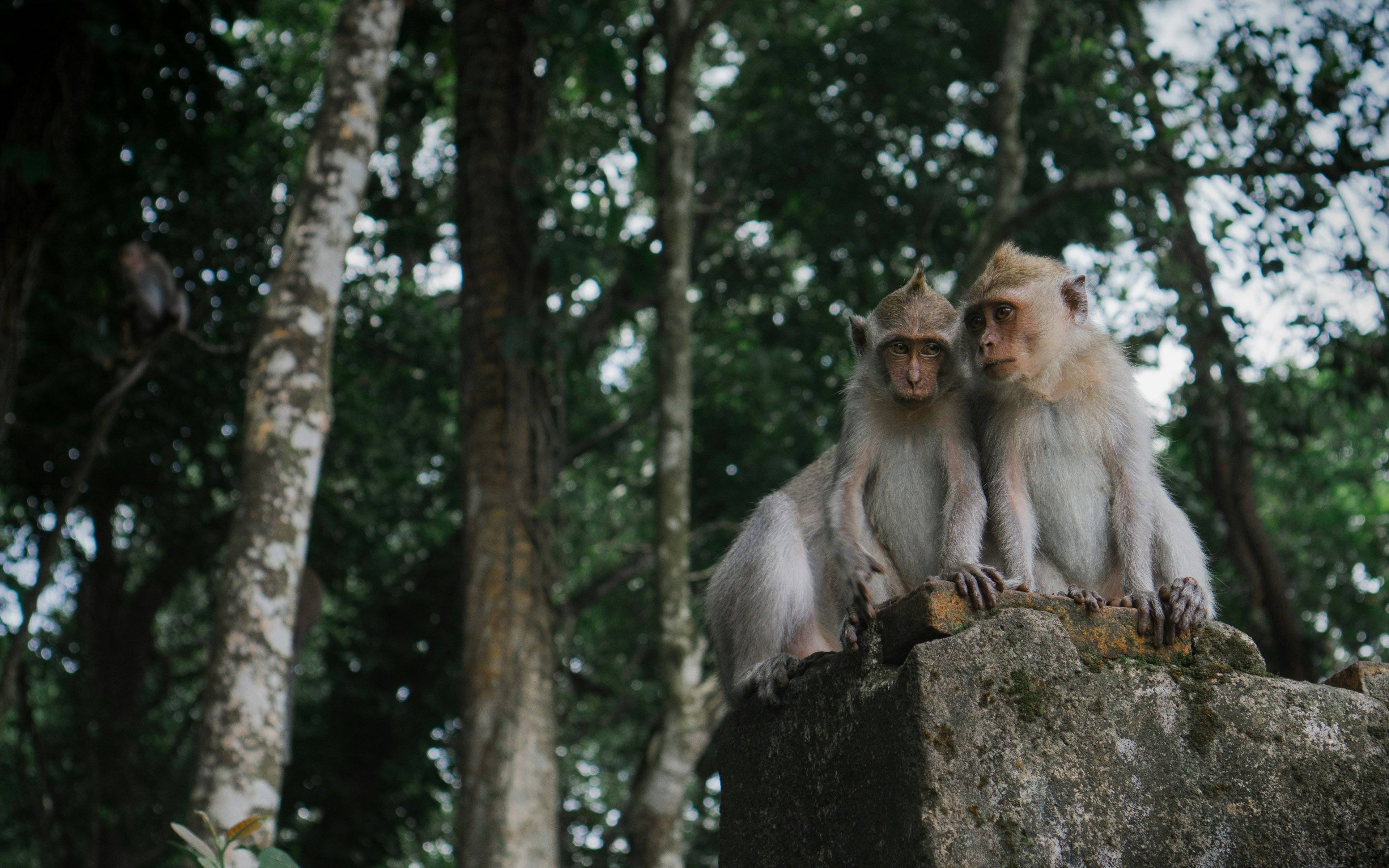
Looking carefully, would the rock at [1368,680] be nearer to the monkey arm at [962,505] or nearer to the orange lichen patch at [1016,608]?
the orange lichen patch at [1016,608]

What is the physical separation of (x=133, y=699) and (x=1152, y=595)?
480 inches

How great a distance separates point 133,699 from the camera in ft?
40.8

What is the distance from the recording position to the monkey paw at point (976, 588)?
101 inches

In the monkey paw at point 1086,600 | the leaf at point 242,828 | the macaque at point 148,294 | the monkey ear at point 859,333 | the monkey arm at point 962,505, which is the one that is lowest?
the leaf at point 242,828

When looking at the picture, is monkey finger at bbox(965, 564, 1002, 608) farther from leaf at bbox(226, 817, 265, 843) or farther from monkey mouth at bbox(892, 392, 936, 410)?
leaf at bbox(226, 817, 265, 843)

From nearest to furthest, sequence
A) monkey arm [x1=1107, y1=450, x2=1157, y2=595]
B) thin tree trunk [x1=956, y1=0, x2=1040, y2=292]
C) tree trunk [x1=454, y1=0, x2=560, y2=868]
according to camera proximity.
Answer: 1. monkey arm [x1=1107, y1=450, x2=1157, y2=595]
2. tree trunk [x1=454, y1=0, x2=560, y2=868]
3. thin tree trunk [x1=956, y1=0, x2=1040, y2=292]

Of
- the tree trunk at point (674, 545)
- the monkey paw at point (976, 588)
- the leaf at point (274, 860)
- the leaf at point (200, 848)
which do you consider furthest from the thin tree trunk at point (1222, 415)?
the leaf at point (200, 848)

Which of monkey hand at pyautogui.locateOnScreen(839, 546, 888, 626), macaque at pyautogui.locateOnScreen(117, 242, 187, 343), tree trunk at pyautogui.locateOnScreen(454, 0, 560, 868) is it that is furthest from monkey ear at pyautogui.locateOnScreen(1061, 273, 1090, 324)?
macaque at pyautogui.locateOnScreen(117, 242, 187, 343)

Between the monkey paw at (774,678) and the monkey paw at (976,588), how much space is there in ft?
2.18

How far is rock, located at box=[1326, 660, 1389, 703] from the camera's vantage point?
9.09 ft

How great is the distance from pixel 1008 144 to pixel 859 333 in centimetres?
524

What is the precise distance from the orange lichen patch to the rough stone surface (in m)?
0.01

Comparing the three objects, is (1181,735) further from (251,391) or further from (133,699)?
(133,699)

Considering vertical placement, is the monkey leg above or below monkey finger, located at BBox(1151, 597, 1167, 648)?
above
